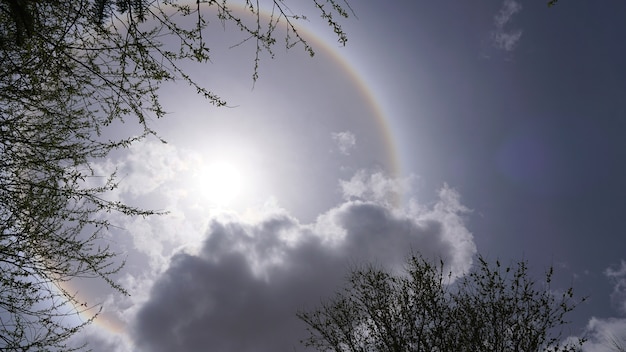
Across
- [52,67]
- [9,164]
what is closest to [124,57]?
[52,67]

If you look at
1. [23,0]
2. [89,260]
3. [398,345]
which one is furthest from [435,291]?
[23,0]

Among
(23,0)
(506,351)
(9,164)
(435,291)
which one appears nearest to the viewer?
(23,0)

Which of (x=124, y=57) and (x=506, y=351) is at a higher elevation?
(x=124, y=57)

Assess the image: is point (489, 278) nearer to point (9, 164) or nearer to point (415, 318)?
point (415, 318)

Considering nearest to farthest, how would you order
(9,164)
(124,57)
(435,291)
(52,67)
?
(124,57)
(52,67)
(9,164)
(435,291)

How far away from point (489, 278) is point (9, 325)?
41.0 ft

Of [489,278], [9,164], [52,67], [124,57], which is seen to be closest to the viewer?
[124,57]

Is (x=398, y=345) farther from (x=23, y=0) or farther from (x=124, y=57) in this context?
(x=23, y=0)

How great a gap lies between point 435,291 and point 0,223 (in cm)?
1217

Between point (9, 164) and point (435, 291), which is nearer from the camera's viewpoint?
point (9, 164)

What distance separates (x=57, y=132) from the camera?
15.6 feet

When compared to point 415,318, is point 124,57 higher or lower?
higher

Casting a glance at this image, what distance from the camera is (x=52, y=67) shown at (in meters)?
4.08

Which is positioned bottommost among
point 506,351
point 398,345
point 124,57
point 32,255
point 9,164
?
point 506,351
